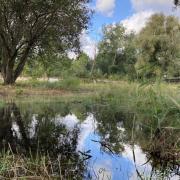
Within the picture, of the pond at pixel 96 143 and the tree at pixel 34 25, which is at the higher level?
the tree at pixel 34 25

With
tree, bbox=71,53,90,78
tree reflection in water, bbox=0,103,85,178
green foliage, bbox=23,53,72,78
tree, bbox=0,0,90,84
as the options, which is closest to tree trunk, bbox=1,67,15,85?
tree, bbox=0,0,90,84

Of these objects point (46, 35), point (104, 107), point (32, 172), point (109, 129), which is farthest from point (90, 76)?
point (32, 172)

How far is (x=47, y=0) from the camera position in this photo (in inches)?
1151

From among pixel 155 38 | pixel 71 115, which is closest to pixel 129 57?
pixel 155 38

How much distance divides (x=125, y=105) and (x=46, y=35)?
15.9m

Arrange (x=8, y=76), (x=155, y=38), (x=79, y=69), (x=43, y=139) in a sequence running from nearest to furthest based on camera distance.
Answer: (x=43, y=139) < (x=8, y=76) < (x=155, y=38) < (x=79, y=69)

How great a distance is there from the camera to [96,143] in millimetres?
10445

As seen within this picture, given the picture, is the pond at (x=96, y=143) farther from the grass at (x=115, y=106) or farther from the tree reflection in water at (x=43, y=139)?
the grass at (x=115, y=106)

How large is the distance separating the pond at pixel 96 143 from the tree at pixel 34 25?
1431cm

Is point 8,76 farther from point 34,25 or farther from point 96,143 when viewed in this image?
point 96,143

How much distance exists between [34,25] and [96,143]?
72.5ft

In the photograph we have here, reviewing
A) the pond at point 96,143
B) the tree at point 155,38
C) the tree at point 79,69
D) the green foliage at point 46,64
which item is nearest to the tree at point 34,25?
the green foliage at point 46,64

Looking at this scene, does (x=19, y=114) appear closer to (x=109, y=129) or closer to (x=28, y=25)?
(x=109, y=129)

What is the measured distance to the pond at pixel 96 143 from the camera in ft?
24.8
